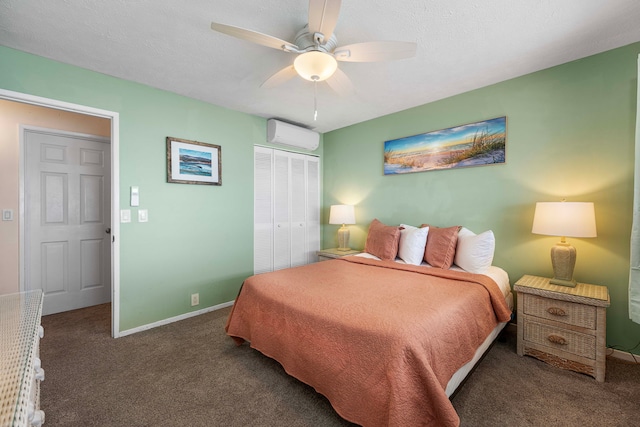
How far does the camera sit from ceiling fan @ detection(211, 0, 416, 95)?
149 centimetres

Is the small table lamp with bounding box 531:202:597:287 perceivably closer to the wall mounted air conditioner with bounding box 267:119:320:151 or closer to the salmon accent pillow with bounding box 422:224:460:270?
the salmon accent pillow with bounding box 422:224:460:270

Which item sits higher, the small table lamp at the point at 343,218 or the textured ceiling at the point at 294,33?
the textured ceiling at the point at 294,33

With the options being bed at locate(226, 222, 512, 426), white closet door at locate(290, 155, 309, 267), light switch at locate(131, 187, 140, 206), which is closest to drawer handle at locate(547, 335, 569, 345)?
bed at locate(226, 222, 512, 426)

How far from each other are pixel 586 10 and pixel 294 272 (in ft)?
8.85

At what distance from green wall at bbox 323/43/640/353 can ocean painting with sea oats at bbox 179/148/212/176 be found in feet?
7.51

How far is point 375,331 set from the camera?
1.37 meters

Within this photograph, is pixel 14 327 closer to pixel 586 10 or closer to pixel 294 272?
pixel 294 272

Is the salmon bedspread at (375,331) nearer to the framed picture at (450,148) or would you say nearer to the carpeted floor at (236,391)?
the carpeted floor at (236,391)

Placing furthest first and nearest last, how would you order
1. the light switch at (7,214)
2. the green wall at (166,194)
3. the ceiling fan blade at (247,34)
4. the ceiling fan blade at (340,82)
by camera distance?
the light switch at (7,214), the green wall at (166,194), the ceiling fan blade at (340,82), the ceiling fan blade at (247,34)

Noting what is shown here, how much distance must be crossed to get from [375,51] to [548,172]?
193cm

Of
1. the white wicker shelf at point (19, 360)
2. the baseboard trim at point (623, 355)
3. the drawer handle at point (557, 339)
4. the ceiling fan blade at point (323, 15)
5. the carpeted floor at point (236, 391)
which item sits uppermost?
the ceiling fan blade at point (323, 15)

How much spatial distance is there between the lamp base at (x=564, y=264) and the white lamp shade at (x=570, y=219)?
0.19m

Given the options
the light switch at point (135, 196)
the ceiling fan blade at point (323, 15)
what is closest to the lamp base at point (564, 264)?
the ceiling fan blade at point (323, 15)

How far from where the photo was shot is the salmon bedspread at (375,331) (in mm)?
1246
